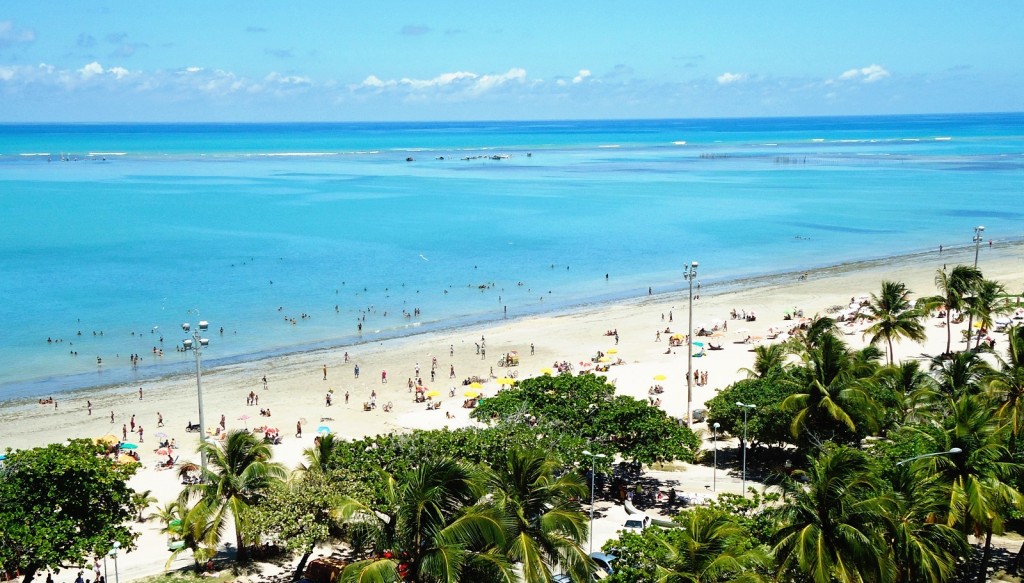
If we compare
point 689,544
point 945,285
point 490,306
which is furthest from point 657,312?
point 689,544

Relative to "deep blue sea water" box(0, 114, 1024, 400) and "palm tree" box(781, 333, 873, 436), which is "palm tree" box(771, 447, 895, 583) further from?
"deep blue sea water" box(0, 114, 1024, 400)

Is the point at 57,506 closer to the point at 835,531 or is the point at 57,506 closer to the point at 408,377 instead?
the point at 835,531

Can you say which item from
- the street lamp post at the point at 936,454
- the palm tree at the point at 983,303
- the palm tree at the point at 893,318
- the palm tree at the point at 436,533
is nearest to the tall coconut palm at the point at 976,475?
the street lamp post at the point at 936,454

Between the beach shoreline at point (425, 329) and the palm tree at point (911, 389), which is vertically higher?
the palm tree at point (911, 389)

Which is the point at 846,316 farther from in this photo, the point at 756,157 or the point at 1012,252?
the point at 756,157

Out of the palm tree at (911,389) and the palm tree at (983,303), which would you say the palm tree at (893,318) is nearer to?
the palm tree at (983,303)
